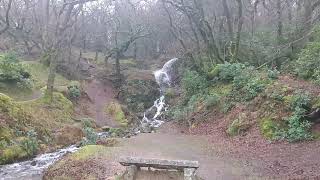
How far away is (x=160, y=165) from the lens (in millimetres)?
8977

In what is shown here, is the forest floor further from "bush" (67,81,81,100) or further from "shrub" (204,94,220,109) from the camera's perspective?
"bush" (67,81,81,100)

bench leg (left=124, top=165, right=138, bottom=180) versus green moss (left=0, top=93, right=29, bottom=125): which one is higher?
green moss (left=0, top=93, right=29, bottom=125)

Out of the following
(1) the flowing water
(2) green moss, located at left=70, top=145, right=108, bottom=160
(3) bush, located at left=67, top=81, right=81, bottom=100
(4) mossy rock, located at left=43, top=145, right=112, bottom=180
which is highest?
(3) bush, located at left=67, top=81, right=81, bottom=100

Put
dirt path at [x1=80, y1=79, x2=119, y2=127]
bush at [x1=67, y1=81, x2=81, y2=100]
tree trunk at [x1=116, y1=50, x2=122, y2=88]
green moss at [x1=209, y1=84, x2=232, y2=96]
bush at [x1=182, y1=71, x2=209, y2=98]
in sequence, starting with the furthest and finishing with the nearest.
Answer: tree trunk at [x1=116, y1=50, x2=122, y2=88], bush at [x1=67, y1=81, x2=81, y2=100], dirt path at [x1=80, y1=79, x2=119, y2=127], bush at [x1=182, y1=71, x2=209, y2=98], green moss at [x1=209, y1=84, x2=232, y2=96]

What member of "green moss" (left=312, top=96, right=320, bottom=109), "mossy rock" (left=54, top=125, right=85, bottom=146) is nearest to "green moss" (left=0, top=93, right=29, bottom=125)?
"mossy rock" (left=54, top=125, right=85, bottom=146)

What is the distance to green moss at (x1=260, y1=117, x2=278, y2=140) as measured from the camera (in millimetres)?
17469

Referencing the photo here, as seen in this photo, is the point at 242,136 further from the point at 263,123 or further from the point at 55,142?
the point at 55,142

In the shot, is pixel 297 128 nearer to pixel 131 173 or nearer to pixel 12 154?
pixel 131 173

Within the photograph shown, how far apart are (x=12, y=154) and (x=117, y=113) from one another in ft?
53.8

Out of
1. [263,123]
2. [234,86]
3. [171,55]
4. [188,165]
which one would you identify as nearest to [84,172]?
[188,165]

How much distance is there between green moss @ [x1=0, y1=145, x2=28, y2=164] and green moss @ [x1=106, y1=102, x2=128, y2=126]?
44.7 feet

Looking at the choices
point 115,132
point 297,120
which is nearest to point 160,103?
point 115,132

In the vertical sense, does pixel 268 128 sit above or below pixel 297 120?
below

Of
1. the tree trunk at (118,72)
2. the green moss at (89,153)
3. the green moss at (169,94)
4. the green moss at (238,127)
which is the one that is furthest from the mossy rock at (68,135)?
the tree trunk at (118,72)
